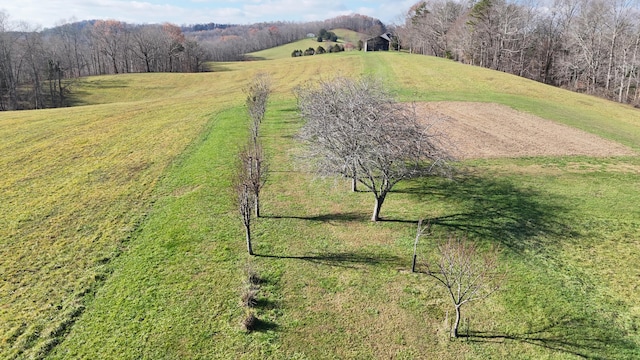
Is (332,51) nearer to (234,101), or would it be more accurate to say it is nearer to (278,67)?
(278,67)

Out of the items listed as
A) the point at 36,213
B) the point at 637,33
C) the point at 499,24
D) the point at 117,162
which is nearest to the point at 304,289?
the point at 36,213

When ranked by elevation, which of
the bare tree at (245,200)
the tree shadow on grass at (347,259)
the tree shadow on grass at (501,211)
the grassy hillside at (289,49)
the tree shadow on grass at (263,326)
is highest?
the grassy hillside at (289,49)

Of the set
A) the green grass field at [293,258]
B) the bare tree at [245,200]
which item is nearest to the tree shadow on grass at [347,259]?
the green grass field at [293,258]

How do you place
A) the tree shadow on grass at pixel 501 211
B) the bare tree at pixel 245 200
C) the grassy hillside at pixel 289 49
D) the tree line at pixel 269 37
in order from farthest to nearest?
the tree line at pixel 269 37 → the grassy hillside at pixel 289 49 → the tree shadow on grass at pixel 501 211 → the bare tree at pixel 245 200

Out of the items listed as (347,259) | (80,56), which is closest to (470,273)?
(347,259)

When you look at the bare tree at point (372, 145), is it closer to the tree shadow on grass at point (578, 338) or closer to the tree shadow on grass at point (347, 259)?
the tree shadow on grass at point (347, 259)

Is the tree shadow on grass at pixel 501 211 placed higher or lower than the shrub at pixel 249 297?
higher

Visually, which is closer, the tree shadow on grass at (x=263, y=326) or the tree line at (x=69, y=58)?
the tree shadow on grass at (x=263, y=326)
